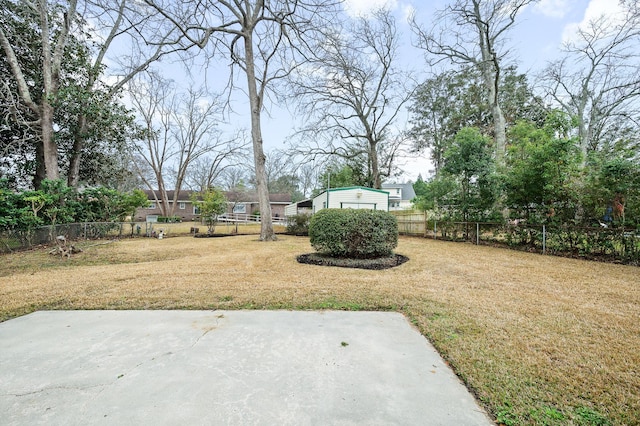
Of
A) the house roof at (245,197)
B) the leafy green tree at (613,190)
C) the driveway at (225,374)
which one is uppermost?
the house roof at (245,197)

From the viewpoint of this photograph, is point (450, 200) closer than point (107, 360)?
No

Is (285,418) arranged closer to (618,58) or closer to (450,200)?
(450,200)

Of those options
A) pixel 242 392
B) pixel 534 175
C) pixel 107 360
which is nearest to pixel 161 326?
pixel 107 360

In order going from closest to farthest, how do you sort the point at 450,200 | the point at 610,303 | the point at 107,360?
the point at 107,360
the point at 610,303
the point at 450,200

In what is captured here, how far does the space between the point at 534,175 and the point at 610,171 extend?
6.25ft

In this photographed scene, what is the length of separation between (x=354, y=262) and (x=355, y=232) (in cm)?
70

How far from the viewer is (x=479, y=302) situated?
11.9 feet

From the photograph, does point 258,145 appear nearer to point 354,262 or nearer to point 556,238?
point 354,262

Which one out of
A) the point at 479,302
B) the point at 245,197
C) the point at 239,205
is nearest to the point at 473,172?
the point at 479,302

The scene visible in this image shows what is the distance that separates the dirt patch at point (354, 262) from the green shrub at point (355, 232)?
218 mm

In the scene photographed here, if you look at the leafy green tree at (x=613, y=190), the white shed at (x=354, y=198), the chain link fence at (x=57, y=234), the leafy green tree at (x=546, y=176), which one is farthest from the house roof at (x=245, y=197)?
the leafy green tree at (x=613, y=190)

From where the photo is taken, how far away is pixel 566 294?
409cm

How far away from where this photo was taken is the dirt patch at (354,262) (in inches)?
241

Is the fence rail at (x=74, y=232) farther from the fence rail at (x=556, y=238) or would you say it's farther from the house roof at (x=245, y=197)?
the house roof at (x=245, y=197)
